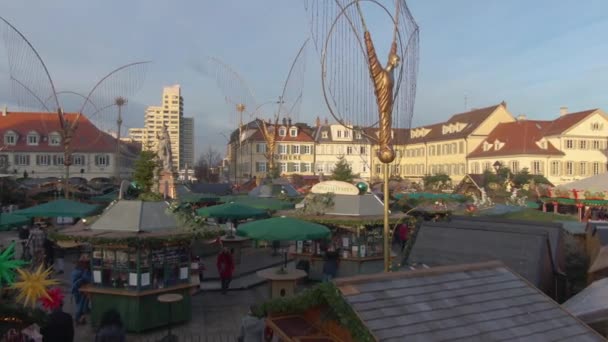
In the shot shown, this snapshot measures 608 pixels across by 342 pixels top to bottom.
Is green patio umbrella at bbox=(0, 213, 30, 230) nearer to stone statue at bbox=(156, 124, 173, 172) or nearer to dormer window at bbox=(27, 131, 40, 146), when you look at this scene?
stone statue at bbox=(156, 124, 173, 172)

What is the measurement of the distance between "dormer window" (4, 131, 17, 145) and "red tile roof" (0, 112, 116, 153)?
0.41 meters

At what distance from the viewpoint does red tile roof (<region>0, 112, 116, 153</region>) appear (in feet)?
203

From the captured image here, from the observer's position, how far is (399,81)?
29.2ft

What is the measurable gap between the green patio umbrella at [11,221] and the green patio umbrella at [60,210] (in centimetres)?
38

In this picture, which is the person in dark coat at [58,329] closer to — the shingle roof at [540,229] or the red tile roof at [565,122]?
the shingle roof at [540,229]

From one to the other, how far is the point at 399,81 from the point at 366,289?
4.81 meters

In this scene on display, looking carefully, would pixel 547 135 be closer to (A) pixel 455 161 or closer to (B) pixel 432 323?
(A) pixel 455 161

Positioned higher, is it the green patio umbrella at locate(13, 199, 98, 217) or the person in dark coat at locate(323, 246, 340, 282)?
the green patio umbrella at locate(13, 199, 98, 217)

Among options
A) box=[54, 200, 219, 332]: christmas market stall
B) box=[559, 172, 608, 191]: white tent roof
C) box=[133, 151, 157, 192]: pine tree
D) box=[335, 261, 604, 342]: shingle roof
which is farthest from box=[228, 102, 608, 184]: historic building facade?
box=[335, 261, 604, 342]: shingle roof

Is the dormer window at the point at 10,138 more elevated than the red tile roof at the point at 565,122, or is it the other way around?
the red tile roof at the point at 565,122

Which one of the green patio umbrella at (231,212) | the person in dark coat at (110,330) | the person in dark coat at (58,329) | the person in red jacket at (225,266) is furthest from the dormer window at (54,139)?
the person in dark coat at (110,330)

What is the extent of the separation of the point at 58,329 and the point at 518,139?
5846 cm

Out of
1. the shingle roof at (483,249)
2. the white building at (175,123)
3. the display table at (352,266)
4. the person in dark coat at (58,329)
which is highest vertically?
the white building at (175,123)

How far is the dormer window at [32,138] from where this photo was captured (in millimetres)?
61969
